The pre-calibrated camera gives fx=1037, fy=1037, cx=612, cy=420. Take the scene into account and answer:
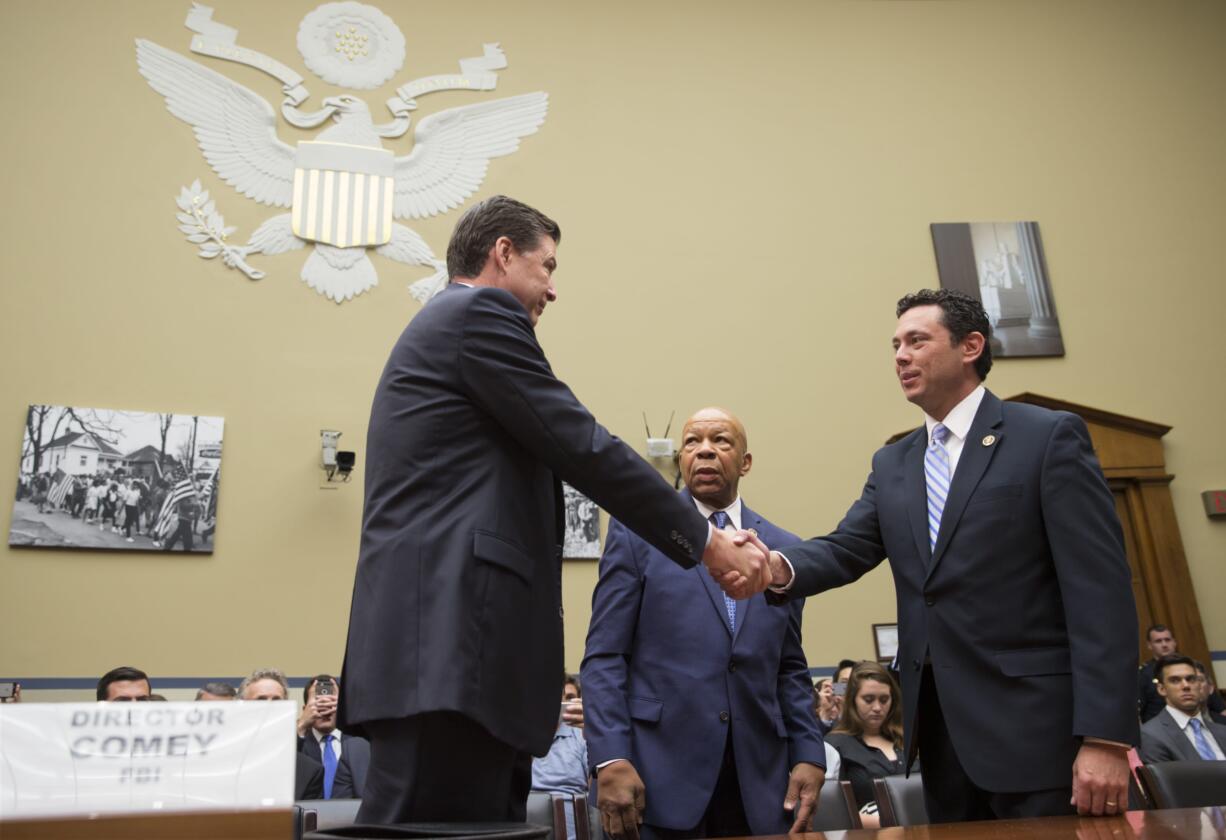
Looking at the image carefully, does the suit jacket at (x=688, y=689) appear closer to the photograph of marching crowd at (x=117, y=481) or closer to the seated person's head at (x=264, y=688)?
the seated person's head at (x=264, y=688)

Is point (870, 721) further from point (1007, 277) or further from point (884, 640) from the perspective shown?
point (1007, 277)

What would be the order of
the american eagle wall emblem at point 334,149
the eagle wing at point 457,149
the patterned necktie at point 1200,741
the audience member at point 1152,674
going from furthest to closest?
the eagle wing at point 457,149 < the american eagle wall emblem at point 334,149 < the audience member at point 1152,674 < the patterned necktie at point 1200,741

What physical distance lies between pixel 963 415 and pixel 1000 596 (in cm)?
48

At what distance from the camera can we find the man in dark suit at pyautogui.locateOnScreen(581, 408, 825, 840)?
8.28ft

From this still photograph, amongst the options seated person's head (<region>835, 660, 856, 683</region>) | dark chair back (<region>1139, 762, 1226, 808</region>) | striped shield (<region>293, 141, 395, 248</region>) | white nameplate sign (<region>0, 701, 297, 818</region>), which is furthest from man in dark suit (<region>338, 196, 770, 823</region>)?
striped shield (<region>293, 141, 395, 248</region>)

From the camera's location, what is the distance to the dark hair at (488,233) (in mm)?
2234

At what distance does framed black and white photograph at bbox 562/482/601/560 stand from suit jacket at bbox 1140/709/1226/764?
3766mm

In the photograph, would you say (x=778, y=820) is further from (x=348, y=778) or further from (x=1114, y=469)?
(x=1114, y=469)

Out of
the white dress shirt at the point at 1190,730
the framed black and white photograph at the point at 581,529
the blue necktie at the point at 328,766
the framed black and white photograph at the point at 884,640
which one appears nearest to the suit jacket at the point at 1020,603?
the blue necktie at the point at 328,766

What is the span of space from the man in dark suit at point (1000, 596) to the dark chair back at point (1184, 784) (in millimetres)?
1033

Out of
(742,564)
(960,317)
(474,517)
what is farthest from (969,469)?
(474,517)

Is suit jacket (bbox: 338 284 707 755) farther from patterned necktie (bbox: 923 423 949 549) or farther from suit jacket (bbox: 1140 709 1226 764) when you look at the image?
suit jacket (bbox: 1140 709 1226 764)

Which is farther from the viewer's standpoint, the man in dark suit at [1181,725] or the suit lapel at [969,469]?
the man in dark suit at [1181,725]

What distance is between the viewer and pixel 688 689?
2.64 m
